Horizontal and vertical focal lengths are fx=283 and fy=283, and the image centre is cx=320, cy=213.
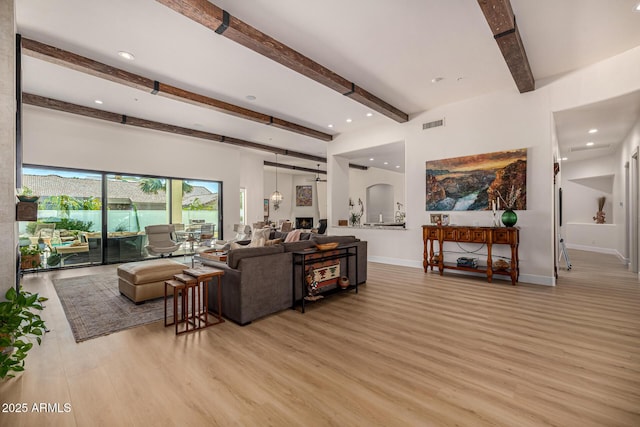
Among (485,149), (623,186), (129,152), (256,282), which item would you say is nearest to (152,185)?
(129,152)

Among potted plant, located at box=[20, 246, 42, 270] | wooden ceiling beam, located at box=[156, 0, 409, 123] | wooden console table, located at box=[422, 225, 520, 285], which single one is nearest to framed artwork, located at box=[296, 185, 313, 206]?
wooden console table, located at box=[422, 225, 520, 285]

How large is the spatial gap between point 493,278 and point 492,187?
5.64 ft

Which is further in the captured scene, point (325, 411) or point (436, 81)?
point (436, 81)

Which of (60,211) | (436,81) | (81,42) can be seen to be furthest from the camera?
(60,211)

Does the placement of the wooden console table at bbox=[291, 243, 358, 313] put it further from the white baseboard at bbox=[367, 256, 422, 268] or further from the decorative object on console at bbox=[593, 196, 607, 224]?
the decorative object on console at bbox=[593, 196, 607, 224]

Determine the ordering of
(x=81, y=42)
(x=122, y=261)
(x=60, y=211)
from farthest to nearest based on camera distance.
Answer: (x=122, y=261), (x=60, y=211), (x=81, y=42)

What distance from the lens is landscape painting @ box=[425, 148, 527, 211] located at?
506cm

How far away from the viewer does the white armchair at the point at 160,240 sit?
683 centimetres

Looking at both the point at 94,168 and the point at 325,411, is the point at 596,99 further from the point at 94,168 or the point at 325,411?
the point at 94,168

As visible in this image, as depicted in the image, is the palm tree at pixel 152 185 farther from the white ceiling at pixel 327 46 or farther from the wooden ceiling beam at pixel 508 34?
the wooden ceiling beam at pixel 508 34

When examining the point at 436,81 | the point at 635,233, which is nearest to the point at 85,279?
the point at 436,81

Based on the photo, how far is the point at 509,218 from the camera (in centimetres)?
484

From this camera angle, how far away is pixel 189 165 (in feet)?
27.3

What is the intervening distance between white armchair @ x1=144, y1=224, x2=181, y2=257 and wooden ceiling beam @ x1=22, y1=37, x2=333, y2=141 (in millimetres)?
3455
